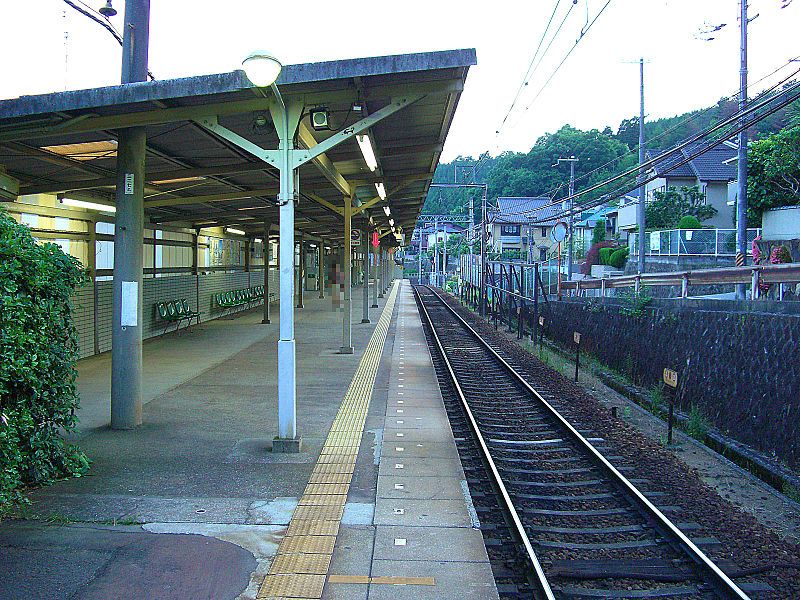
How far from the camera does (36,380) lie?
4.86m

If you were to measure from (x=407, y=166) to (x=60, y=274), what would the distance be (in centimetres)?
894

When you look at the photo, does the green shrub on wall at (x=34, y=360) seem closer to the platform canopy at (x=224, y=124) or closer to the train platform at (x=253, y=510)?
the train platform at (x=253, y=510)

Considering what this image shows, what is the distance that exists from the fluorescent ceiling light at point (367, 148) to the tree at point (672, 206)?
82.3 ft

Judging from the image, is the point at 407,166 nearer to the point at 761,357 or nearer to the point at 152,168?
the point at 152,168

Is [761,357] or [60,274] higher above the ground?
[60,274]

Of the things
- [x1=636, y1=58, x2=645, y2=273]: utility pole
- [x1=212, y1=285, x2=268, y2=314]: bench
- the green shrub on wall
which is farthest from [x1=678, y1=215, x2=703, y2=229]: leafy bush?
the green shrub on wall

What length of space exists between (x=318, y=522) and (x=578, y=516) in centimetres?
200

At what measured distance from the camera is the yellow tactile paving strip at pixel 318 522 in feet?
12.7

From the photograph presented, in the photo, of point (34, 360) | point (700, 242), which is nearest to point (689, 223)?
point (700, 242)

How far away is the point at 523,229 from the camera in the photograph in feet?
206

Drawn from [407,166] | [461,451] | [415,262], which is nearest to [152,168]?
[407,166]

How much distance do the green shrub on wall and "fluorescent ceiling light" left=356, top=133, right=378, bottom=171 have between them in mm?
4426

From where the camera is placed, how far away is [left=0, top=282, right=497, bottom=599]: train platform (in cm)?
390

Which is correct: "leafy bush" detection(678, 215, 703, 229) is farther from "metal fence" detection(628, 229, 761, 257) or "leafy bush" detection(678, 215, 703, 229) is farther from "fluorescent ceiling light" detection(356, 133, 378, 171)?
"fluorescent ceiling light" detection(356, 133, 378, 171)
